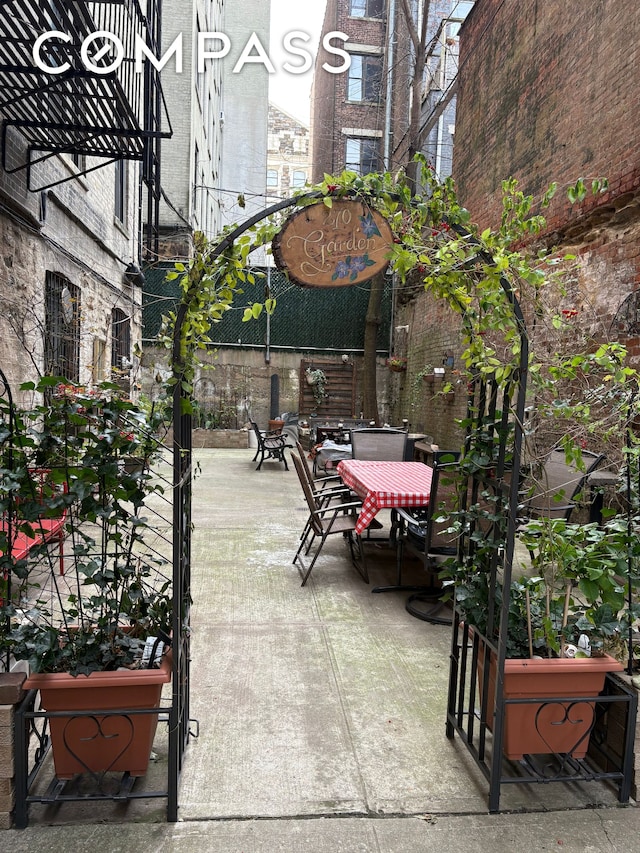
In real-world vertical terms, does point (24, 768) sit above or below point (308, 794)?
above

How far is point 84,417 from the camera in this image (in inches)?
76.0

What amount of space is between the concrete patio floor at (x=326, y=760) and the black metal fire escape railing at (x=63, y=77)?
353cm

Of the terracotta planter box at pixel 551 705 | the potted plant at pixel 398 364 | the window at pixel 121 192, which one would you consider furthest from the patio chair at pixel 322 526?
the potted plant at pixel 398 364

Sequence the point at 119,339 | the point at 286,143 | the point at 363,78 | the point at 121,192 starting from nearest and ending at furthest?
the point at 121,192, the point at 119,339, the point at 363,78, the point at 286,143

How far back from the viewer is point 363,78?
56.9 ft

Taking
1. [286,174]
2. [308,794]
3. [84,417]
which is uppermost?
[286,174]

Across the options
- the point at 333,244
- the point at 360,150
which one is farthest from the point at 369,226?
the point at 360,150

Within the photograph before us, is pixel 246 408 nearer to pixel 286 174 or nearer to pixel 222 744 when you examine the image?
pixel 222 744

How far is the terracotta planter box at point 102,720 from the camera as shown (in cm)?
187

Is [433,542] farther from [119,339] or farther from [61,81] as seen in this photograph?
[119,339]

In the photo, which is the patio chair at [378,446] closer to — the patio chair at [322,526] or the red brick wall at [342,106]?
the patio chair at [322,526]

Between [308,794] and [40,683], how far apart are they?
994 millimetres

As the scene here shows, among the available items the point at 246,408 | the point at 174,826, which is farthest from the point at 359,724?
the point at 246,408

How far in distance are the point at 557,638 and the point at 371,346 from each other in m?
11.0
